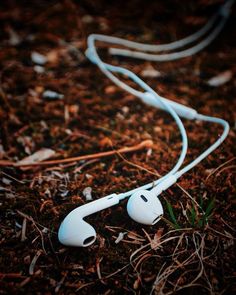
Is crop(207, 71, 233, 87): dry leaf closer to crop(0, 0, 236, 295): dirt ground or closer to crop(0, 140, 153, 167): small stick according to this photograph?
crop(0, 0, 236, 295): dirt ground

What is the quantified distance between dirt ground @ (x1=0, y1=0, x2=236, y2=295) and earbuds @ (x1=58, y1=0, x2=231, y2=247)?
5 cm

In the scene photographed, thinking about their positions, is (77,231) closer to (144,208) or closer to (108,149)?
(144,208)

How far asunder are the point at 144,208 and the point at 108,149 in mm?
386

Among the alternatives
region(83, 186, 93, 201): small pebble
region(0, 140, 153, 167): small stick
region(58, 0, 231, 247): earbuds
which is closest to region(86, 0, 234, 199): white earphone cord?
region(58, 0, 231, 247): earbuds

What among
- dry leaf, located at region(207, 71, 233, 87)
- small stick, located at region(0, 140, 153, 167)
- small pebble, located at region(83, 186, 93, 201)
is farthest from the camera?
dry leaf, located at region(207, 71, 233, 87)

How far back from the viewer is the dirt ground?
3.02 feet

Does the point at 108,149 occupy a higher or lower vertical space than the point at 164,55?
lower

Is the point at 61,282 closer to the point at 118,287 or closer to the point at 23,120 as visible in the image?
the point at 118,287

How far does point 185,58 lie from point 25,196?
3.68 feet

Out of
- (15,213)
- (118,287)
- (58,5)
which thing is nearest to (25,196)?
(15,213)

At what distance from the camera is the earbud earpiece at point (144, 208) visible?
0.96 metres

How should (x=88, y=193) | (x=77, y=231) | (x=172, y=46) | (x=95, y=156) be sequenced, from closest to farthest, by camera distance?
(x=77, y=231), (x=88, y=193), (x=95, y=156), (x=172, y=46)

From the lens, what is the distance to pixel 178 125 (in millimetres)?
1291

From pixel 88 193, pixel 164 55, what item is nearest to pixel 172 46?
pixel 164 55
